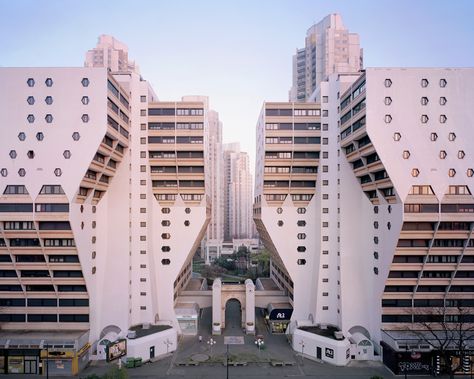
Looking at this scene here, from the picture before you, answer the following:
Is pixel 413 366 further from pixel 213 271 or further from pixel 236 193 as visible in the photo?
pixel 236 193

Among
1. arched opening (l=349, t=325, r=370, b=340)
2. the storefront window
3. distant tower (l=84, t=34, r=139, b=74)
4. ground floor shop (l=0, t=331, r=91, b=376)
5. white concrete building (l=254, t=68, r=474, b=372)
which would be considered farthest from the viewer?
distant tower (l=84, t=34, r=139, b=74)

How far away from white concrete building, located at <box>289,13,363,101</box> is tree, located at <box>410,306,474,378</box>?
63.8 m

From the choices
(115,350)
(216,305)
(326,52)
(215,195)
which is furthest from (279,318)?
(215,195)

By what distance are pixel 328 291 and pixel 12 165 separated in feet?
133

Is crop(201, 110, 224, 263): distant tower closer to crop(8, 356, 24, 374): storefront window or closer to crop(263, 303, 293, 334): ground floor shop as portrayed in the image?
crop(263, 303, 293, 334): ground floor shop

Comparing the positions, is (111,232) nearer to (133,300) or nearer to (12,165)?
(133,300)

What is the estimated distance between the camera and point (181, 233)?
4981 centimetres

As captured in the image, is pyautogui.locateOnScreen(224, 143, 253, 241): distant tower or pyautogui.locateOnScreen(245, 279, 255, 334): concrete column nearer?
pyautogui.locateOnScreen(245, 279, 255, 334): concrete column

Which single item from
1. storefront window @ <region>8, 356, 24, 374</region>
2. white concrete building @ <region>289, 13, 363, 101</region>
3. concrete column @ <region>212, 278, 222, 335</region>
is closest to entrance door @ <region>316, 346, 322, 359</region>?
concrete column @ <region>212, 278, 222, 335</region>

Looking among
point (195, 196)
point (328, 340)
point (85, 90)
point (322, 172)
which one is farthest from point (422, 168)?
point (85, 90)

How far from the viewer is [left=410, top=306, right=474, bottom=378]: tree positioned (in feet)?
128

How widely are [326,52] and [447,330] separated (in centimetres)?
7439

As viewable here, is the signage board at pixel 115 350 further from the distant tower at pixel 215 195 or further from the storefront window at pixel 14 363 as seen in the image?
the distant tower at pixel 215 195

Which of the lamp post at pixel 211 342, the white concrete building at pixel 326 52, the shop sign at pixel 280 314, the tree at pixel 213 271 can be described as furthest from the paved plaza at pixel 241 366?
the white concrete building at pixel 326 52
